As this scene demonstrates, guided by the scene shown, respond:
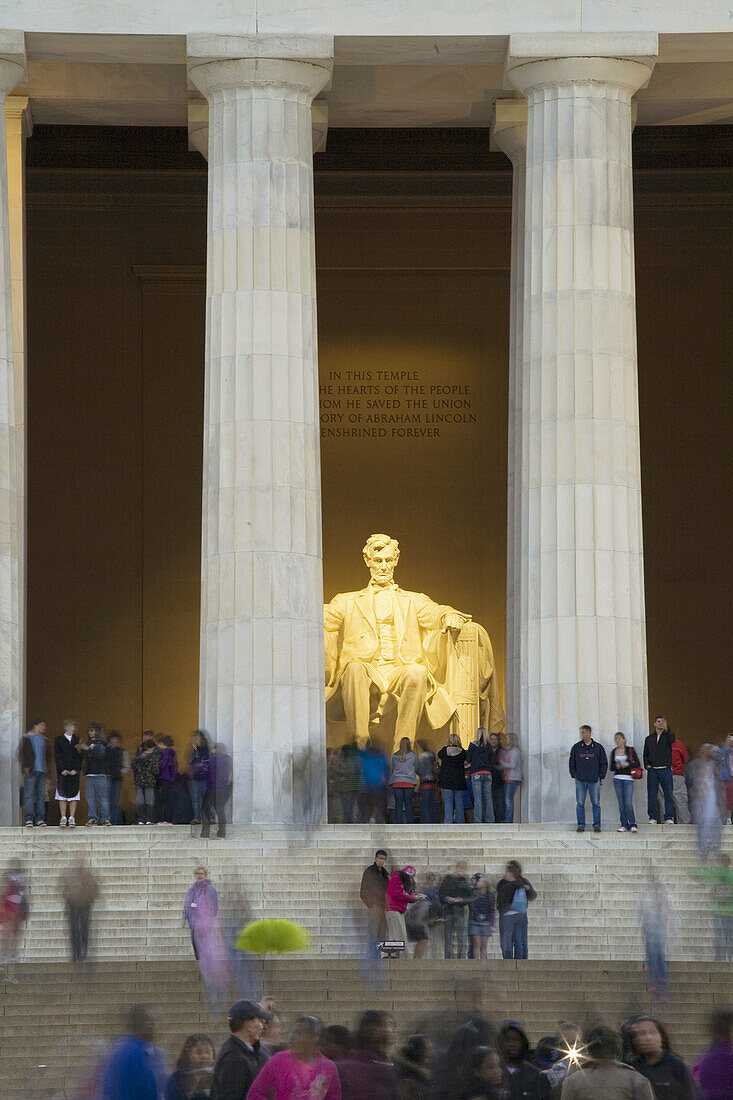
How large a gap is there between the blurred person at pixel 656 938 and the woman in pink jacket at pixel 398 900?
2894mm

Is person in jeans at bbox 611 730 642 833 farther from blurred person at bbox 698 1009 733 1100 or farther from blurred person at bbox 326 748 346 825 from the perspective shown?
blurred person at bbox 698 1009 733 1100

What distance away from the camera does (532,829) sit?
32500 mm

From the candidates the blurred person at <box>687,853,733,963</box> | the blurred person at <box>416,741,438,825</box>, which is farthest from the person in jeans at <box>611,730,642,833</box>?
the blurred person at <box>687,853,733,963</box>

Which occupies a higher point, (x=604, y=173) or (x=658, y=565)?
(x=604, y=173)

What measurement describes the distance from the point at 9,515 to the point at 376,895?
12164 millimetres

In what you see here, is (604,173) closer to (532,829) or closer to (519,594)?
(519,594)

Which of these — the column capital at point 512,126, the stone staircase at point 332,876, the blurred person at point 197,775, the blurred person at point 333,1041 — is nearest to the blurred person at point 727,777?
the stone staircase at point 332,876

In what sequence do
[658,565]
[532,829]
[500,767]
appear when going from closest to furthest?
[532,829] → [500,767] → [658,565]

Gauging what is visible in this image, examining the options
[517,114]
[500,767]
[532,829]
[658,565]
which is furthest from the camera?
[658,565]

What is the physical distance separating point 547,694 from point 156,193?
69.9ft

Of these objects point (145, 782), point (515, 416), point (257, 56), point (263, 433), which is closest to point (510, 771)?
point (145, 782)

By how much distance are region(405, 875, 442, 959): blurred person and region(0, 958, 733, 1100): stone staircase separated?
72.1 inches

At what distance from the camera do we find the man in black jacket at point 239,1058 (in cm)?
1534

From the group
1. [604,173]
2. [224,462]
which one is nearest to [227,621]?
[224,462]
